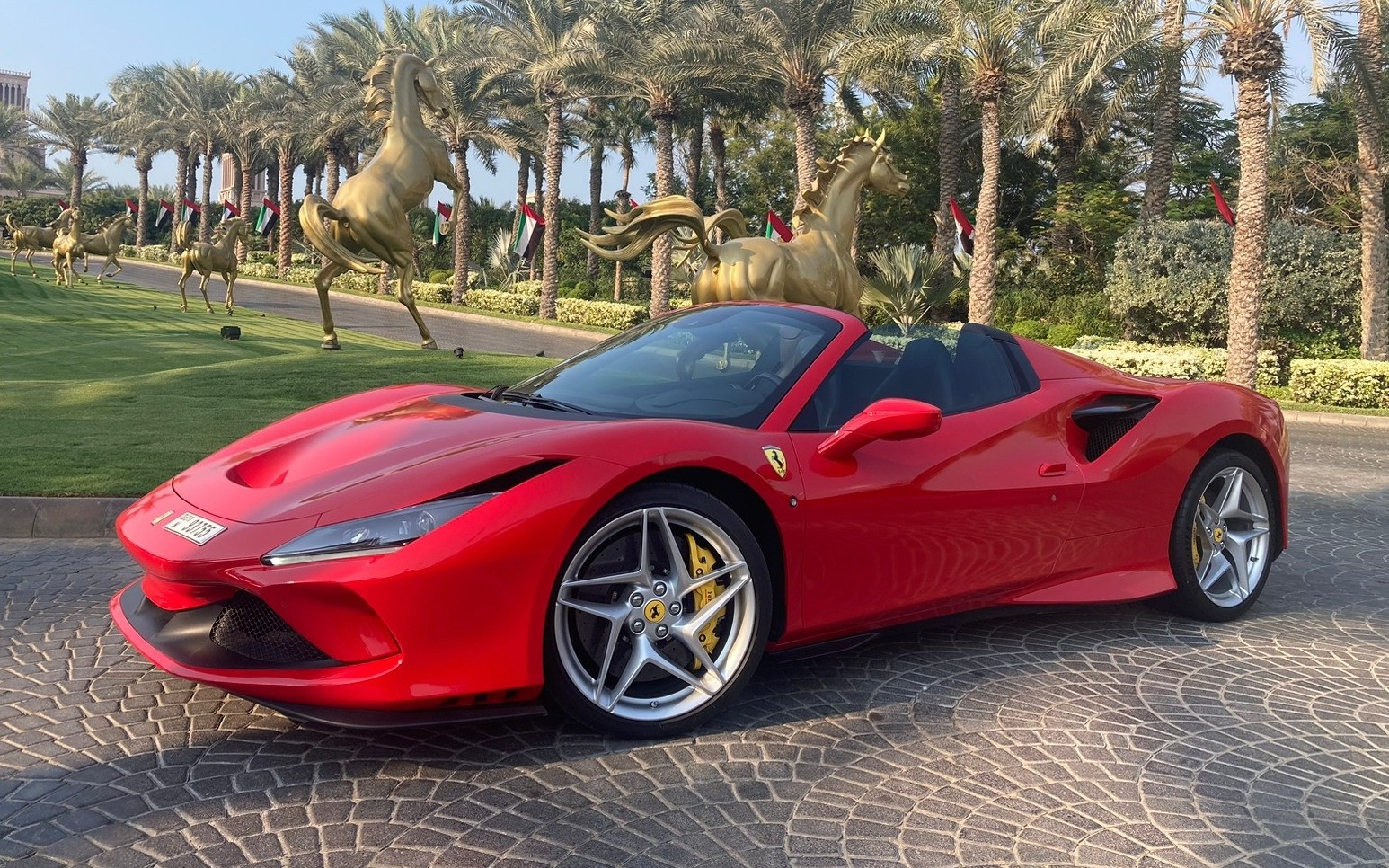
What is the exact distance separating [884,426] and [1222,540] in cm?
224

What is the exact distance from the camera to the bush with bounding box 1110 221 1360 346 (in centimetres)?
2484

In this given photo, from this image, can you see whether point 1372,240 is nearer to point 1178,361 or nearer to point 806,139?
point 1178,361

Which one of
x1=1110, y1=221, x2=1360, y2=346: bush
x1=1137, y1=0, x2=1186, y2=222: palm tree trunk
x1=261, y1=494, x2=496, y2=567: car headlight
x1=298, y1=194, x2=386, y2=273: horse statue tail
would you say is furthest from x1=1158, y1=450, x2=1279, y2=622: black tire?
x1=1110, y1=221, x2=1360, y2=346: bush

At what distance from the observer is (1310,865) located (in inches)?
103

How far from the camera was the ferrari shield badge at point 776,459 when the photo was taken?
3.43m

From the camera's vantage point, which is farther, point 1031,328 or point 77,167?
point 77,167

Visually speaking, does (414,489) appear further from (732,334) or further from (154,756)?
(732,334)

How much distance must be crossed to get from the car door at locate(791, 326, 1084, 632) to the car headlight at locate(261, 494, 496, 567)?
116 centimetres

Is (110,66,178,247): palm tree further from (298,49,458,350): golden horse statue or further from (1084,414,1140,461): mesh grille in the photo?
(1084,414,1140,461): mesh grille

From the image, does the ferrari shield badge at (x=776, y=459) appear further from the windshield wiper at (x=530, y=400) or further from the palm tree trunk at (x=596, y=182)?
the palm tree trunk at (x=596, y=182)

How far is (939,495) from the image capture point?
3.79m

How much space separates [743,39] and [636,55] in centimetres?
421

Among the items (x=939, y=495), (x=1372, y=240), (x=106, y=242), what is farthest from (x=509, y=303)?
(x=939, y=495)

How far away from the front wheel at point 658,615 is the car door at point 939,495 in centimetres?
27
